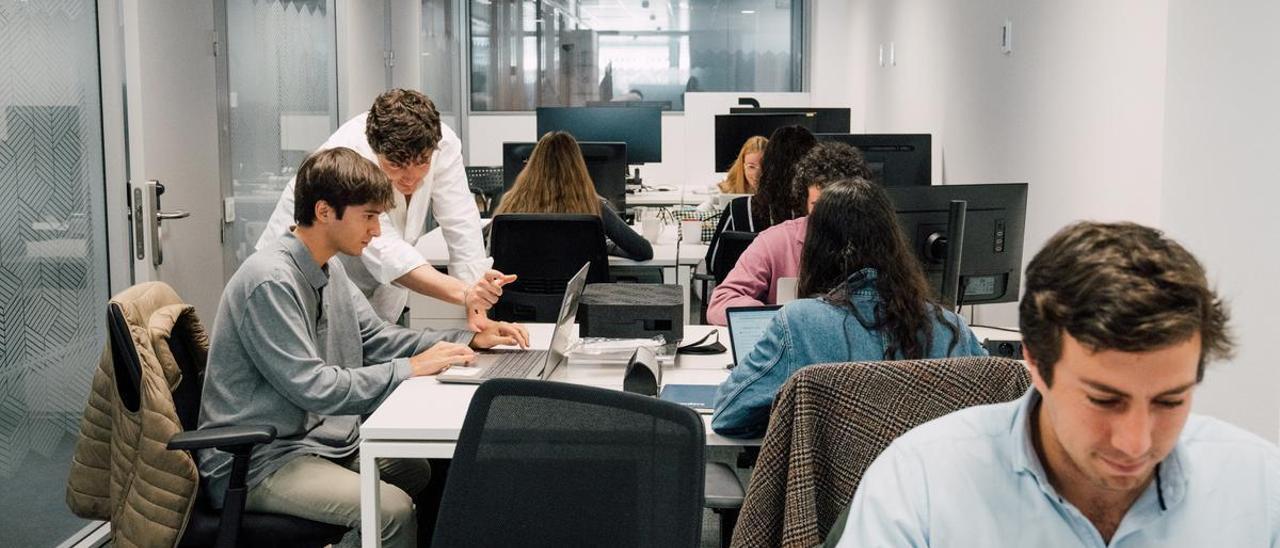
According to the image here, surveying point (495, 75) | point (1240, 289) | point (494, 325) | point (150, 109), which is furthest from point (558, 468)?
point (495, 75)

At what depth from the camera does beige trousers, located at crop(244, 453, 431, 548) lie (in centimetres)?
262

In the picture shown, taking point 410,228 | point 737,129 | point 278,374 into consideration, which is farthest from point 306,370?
point 737,129

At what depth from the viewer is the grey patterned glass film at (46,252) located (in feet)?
10.5

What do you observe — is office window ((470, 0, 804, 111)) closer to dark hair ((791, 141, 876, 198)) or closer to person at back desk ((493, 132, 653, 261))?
person at back desk ((493, 132, 653, 261))

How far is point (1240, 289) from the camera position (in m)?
2.92

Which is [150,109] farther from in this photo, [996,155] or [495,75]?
[495,75]

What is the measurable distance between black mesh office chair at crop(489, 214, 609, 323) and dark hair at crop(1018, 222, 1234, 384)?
11.1ft

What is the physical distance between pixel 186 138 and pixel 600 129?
13.4 feet

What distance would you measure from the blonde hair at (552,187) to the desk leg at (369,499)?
8.28 feet

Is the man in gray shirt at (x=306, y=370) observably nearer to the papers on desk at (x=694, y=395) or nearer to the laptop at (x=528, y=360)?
the laptop at (x=528, y=360)

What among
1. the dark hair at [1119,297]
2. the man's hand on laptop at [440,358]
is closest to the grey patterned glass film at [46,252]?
the man's hand on laptop at [440,358]

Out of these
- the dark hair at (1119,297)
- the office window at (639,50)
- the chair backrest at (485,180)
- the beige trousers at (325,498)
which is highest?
the office window at (639,50)

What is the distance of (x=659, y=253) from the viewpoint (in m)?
5.41

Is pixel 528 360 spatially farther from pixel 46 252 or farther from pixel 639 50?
pixel 639 50
